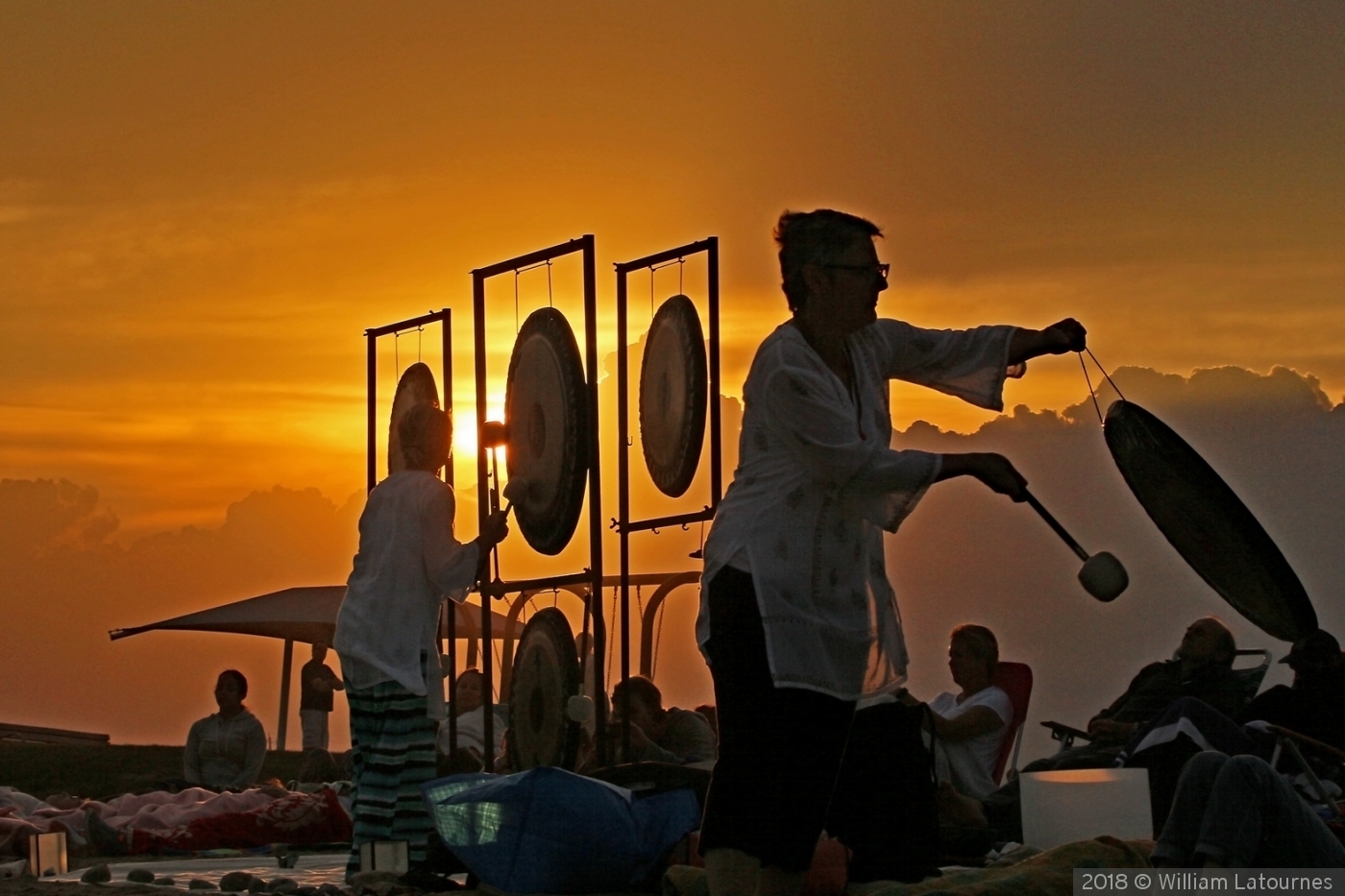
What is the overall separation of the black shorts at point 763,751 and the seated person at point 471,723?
6.17m

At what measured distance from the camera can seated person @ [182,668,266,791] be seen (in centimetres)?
1047

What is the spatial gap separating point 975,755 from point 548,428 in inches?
111

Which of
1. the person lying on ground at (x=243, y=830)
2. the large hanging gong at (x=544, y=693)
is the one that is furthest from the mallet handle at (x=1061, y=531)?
the person lying on ground at (x=243, y=830)

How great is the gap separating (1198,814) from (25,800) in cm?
665

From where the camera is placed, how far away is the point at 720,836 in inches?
135

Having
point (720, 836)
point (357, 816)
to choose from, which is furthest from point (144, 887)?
point (720, 836)

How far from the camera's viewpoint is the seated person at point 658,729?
790 cm

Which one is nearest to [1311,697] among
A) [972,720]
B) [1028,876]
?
[972,720]

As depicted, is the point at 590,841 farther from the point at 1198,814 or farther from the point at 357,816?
the point at 1198,814

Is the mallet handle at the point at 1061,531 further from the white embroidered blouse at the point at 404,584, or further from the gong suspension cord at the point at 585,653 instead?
the gong suspension cord at the point at 585,653

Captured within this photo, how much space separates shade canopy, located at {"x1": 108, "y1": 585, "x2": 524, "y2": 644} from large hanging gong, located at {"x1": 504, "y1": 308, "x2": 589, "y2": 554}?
24.2ft

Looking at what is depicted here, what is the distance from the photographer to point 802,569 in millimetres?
3422

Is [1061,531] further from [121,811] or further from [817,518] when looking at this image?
[121,811]

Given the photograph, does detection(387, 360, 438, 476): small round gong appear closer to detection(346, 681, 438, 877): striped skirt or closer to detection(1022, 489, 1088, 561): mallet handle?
detection(346, 681, 438, 877): striped skirt
